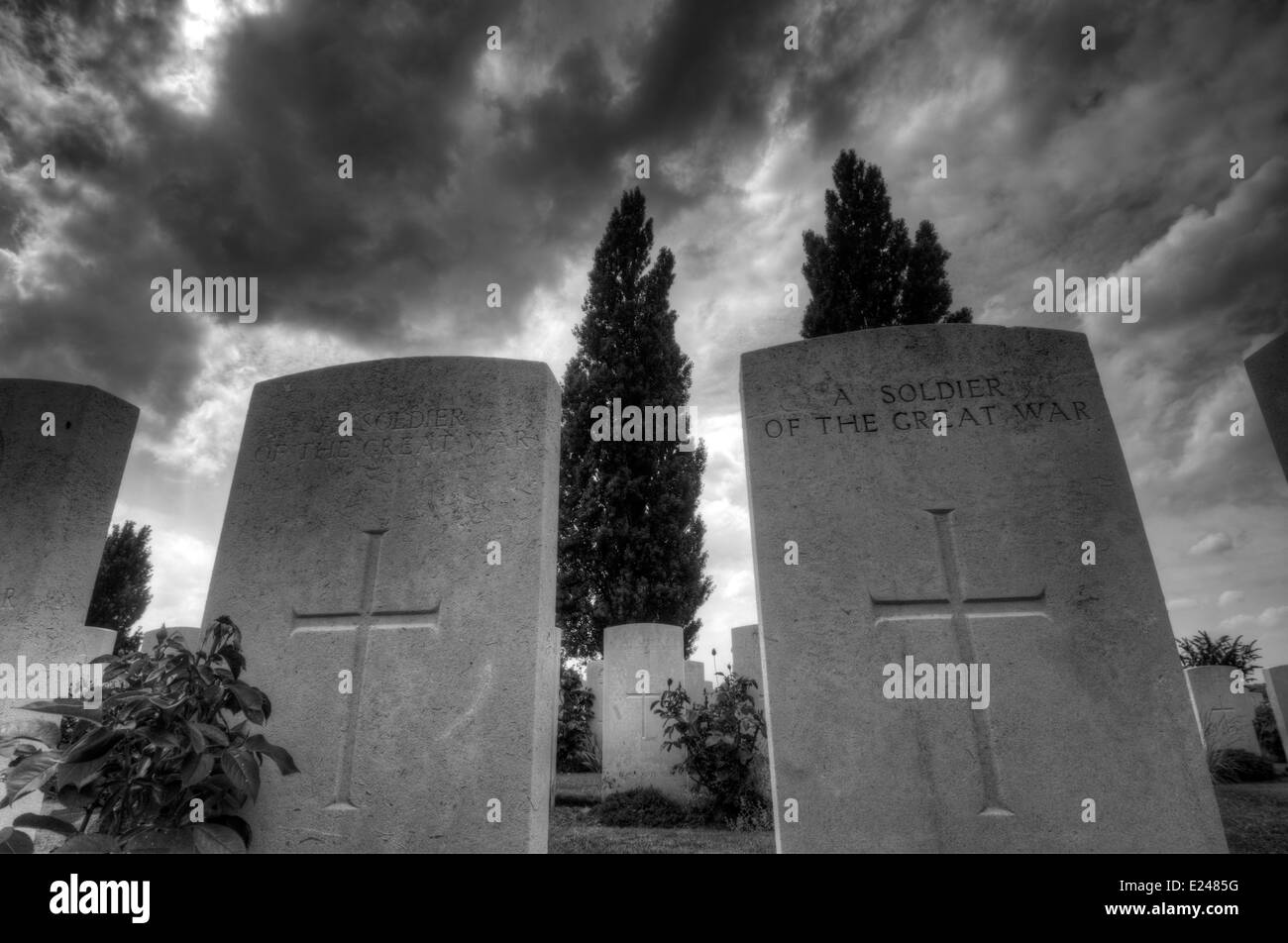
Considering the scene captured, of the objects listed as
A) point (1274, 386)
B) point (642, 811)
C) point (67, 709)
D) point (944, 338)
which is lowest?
point (642, 811)

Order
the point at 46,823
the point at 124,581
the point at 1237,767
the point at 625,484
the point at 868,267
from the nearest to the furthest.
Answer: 1. the point at 46,823
2. the point at 1237,767
3. the point at 868,267
4. the point at 625,484
5. the point at 124,581

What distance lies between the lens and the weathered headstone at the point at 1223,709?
30.3ft

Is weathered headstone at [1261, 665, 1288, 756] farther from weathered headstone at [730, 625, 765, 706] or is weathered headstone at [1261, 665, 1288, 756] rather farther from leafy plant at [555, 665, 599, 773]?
leafy plant at [555, 665, 599, 773]

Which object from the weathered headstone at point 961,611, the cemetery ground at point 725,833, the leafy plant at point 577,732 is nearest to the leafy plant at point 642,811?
the cemetery ground at point 725,833

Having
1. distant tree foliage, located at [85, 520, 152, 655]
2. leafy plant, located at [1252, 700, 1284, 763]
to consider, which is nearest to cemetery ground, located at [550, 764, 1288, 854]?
leafy plant, located at [1252, 700, 1284, 763]

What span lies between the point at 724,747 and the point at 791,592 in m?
5.10

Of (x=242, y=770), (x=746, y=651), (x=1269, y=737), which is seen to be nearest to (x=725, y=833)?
(x=746, y=651)

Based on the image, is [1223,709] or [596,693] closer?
[1223,709]

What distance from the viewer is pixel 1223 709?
9609 mm

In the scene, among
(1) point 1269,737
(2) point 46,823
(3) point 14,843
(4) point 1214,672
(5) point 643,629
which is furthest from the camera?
(1) point 1269,737

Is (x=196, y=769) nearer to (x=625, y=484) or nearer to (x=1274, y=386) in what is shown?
(x=1274, y=386)
